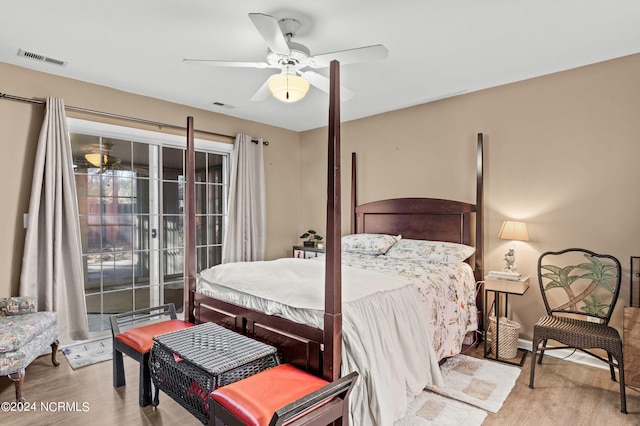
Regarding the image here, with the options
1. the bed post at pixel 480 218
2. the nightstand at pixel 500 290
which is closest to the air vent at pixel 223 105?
the bed post at pixel 480 218

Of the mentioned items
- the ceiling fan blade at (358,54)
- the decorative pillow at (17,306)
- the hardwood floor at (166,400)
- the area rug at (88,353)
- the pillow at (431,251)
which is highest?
the ceiling fan blade at (358,54)

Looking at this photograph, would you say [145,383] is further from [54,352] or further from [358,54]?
[358,54]

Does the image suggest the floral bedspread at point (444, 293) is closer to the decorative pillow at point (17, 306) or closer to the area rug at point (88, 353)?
the area rug at point (88, 353)

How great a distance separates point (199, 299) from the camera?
9.51 feet

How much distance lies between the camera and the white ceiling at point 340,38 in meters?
2.28

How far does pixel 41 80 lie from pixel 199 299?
256cm

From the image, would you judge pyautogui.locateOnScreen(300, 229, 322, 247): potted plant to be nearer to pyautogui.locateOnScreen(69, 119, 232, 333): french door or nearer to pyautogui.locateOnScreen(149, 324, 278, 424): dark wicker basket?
pyautogui.locateOnScreen(69, 119, 232, 333): french door

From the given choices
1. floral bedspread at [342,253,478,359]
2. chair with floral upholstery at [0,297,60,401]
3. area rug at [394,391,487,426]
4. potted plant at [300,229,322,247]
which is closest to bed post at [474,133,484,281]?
floral bedspread at [342,253,478,359]

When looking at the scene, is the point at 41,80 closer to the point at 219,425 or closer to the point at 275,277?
the point at 275,277

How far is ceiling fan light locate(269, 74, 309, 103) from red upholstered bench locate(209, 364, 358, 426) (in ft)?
6.03

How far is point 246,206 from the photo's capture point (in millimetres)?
4820

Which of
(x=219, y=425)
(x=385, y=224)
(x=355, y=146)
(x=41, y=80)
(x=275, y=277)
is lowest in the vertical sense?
(x=219, y=425)

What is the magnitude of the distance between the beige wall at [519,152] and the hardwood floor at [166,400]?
2.43 feet

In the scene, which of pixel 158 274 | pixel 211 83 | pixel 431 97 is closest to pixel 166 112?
pixel 211 83
